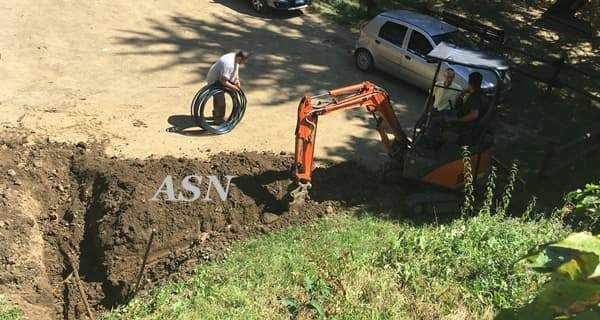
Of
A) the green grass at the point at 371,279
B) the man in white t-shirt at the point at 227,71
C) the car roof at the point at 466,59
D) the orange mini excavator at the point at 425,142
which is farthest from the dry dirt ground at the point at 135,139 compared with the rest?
the car roof at the point at 466,59

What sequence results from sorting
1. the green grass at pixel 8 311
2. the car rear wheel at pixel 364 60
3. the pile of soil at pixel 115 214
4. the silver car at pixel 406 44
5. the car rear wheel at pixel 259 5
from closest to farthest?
the green grass at pixel 8 311, the pile of soil at pixel 115 214, the silver car at pixel 406 44, the car rear wheel at pixel 364 60, the car rear wheel at pixel 259 5

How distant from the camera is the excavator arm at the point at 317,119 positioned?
29.1ft

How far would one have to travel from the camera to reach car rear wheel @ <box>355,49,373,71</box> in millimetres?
15172

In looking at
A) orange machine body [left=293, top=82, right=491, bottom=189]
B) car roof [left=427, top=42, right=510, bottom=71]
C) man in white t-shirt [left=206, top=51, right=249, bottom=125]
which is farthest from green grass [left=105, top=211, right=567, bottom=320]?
man in white t-shirt [left=206, top=51, right=249, bottom=125]

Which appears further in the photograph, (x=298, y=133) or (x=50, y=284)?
(x=298, y=133)

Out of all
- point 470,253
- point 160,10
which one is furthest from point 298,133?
point 160,10

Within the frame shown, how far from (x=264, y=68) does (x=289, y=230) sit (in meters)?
6.89

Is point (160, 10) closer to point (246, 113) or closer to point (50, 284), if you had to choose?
point (246, 113)

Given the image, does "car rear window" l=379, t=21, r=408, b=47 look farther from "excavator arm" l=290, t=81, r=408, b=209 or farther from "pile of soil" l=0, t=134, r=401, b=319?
"pile of soil" l=0, t=134, r=401, b=319

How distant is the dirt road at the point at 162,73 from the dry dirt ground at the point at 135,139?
5cm

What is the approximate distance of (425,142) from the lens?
9250mm

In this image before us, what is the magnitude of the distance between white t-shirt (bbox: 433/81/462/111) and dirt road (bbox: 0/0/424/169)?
2261mm

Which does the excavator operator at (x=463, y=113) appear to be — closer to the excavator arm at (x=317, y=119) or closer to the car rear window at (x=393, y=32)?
the excavator arm at (x=317, y=119)

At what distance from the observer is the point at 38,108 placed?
453 inches
